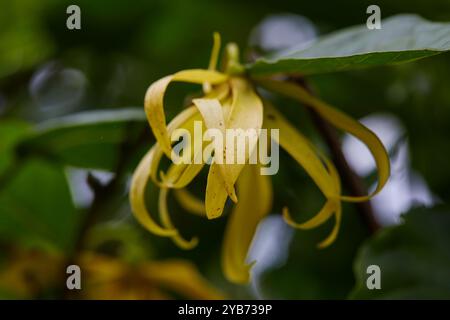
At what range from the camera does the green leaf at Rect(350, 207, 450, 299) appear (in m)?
0.65

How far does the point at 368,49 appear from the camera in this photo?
558 millimetres

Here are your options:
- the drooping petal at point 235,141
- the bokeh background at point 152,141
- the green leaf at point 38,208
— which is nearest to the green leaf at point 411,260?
the bokeh background at point 152,141

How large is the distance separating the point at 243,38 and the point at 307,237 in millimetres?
413

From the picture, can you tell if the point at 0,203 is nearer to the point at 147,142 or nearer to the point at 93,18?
the point at 147,142

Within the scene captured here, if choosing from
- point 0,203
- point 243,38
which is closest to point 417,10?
point 243,38

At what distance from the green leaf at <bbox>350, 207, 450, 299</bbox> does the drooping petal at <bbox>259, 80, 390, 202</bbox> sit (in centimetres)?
9

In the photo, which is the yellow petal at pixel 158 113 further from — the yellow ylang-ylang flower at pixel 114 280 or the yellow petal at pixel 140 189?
the yellow ylang-ylang flower at pixel 114 280

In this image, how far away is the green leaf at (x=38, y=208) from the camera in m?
0.87

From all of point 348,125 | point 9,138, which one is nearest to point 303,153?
point 348,125

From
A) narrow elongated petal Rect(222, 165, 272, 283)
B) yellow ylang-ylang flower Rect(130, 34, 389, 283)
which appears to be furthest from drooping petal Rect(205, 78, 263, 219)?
narrow elongated petal Rect(222, 165, 272, 283)

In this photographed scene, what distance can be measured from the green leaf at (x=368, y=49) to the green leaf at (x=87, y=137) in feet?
0.57

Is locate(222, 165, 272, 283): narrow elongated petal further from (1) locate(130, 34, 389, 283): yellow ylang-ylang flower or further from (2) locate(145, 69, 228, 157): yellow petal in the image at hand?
(2) locate(145, 69, 228, 157): yellow petal

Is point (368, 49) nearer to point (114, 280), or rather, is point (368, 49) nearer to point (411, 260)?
point (411, 260)

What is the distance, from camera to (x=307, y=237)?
0.94 meters
